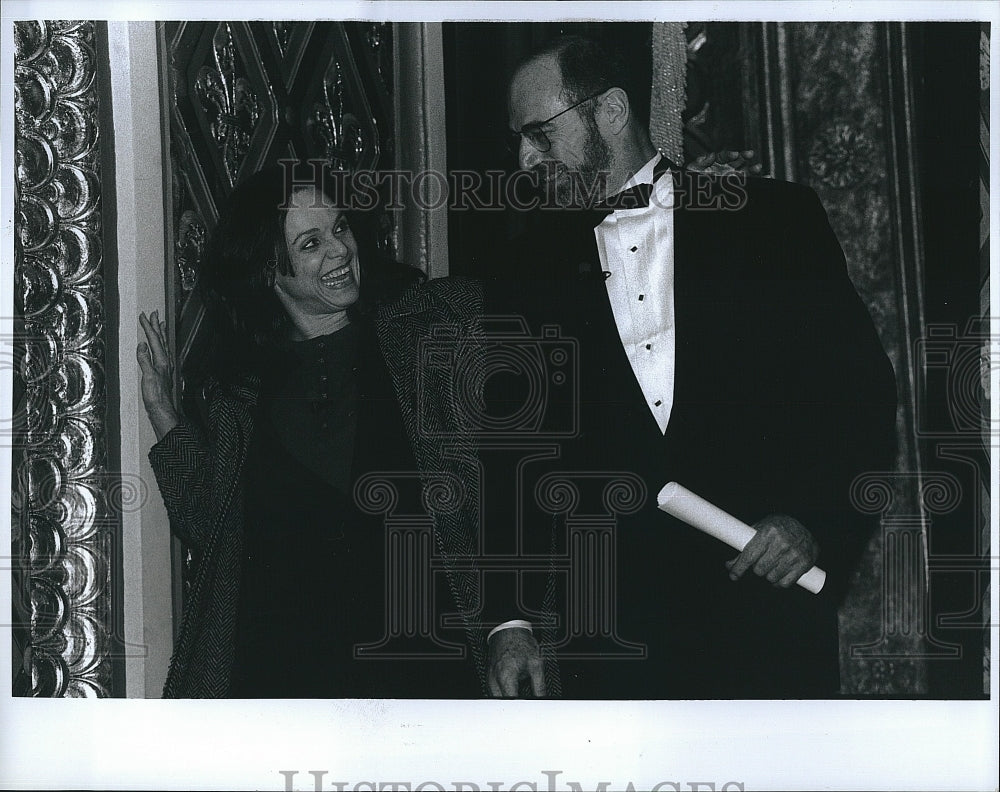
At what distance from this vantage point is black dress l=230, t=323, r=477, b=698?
2.45m

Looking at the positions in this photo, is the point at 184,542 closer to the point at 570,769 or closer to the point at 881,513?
the point at 570,769

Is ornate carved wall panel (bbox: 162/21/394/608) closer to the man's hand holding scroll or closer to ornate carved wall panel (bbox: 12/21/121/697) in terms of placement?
ornate carved wall panel (bbox: 12/21/121/697)

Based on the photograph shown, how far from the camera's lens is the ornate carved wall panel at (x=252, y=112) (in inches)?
96.7

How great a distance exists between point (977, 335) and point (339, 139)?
4.76ft

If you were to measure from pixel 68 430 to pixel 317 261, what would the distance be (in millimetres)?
663

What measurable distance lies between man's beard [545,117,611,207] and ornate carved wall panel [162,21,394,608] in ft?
1.18

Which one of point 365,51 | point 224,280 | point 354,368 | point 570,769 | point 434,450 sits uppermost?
point 365,51

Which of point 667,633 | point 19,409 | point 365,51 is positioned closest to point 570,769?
point 667,633

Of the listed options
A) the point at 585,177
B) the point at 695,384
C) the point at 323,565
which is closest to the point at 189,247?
the point at 323,565

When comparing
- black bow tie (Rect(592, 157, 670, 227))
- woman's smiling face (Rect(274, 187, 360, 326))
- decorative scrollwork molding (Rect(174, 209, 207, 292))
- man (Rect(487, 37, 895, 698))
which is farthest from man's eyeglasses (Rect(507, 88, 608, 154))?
decorative scrollwork molding (Rect(174, 209, 207, 292))

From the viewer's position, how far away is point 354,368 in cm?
247

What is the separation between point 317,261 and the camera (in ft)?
8.09

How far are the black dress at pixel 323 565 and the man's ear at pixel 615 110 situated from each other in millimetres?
731

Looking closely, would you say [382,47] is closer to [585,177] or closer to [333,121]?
[333,121]
